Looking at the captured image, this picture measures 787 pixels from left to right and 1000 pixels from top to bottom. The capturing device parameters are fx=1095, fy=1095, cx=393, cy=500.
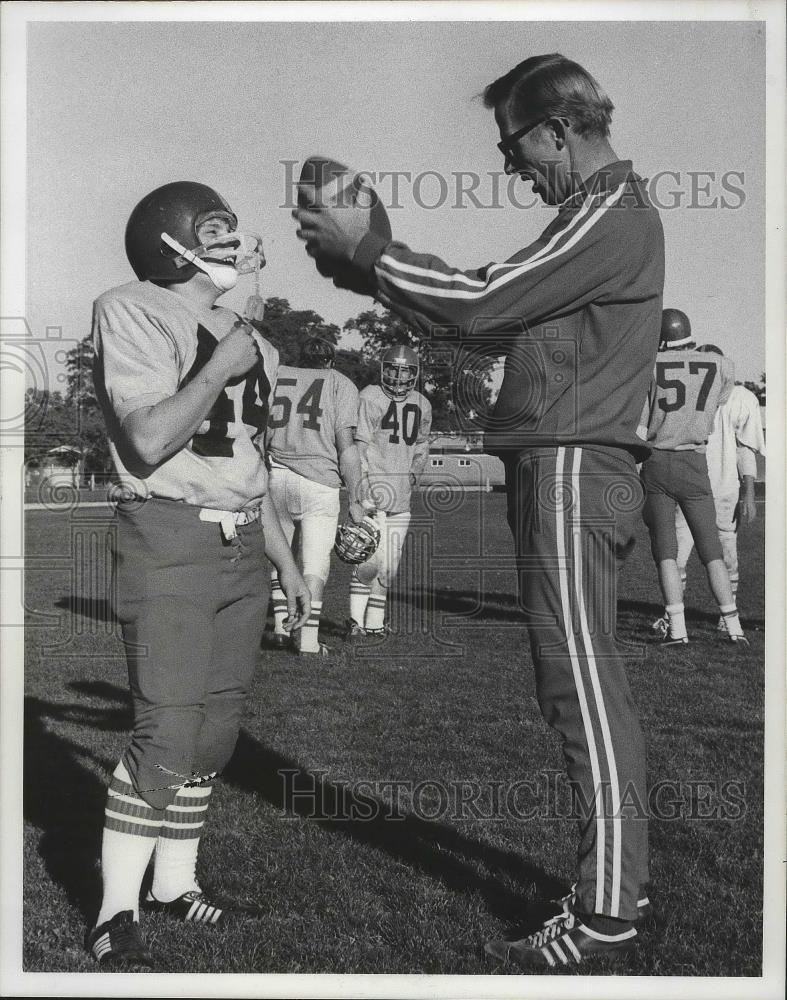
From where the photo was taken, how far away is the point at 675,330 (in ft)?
21.2

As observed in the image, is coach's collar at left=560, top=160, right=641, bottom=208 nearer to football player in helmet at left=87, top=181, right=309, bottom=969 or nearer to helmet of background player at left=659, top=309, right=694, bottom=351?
football player in helmet at left=87, top=181, right=309, bottom=969

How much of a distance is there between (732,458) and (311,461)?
2.89 m

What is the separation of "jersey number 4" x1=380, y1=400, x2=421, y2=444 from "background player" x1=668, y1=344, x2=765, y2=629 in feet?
6.10

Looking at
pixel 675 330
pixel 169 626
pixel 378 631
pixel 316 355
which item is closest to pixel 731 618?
pixel 675 330

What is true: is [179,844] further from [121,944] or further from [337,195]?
[337,195]

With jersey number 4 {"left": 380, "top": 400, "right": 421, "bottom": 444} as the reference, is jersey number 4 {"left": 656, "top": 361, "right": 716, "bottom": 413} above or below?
above

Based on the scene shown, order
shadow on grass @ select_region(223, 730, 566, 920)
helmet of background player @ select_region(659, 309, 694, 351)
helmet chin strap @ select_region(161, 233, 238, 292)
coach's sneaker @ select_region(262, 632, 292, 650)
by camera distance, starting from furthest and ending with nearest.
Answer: coach's sneaker @ select_region(262, 632, 292, 650) < helmet of background player @ select_region(659, 309, 694, 351) < shadow on grass @ select_region(223, 730, 566, 920) < helmet chin strap @ select_region(161, 233, 238, 292)

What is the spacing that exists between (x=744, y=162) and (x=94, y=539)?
859 centimetres

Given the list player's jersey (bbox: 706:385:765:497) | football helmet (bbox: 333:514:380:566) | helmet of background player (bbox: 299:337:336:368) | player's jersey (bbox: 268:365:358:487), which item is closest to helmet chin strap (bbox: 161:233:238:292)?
football helmet (bbox: 333:514:380:566)

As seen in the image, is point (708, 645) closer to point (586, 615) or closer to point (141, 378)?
point (586, 615)

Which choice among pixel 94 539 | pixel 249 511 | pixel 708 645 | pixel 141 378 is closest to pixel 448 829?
pixel 249 511

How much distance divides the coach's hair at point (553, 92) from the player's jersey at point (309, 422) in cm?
370

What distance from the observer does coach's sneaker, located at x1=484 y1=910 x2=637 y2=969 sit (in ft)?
8.56

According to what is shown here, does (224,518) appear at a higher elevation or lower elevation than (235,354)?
lower
